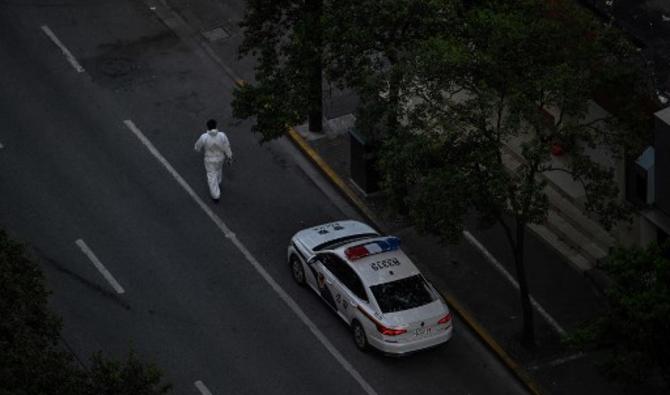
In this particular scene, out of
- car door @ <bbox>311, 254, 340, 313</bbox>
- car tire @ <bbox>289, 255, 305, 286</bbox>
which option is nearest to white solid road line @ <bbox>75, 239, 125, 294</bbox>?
car tire @ <bbox>289, 255, 305, 286</bbox>

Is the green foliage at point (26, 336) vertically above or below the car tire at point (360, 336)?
above

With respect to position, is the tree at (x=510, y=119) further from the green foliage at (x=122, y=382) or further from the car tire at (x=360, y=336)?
the green foliage at (x=122, y=382)

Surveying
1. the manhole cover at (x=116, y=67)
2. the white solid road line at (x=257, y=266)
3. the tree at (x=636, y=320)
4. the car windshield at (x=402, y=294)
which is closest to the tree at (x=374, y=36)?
the car windshield at (x=402, y=294)

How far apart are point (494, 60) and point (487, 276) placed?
6.61m

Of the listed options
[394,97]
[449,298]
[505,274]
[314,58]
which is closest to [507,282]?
[505,274]

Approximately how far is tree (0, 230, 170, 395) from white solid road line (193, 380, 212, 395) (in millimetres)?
5773

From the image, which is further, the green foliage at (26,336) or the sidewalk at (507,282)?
the sidewalk at (507,282)

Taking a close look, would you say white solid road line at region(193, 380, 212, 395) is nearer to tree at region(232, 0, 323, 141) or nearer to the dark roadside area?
the dark roadside area

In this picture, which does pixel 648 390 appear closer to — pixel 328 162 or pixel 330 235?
pixel 330 235

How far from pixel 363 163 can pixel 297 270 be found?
3656 millimetres

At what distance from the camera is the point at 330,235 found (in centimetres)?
3166

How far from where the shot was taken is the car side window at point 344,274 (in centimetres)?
2972

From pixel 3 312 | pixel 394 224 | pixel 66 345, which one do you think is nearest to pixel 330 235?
pixel 394 224

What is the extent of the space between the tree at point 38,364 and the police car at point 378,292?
25.0ft
